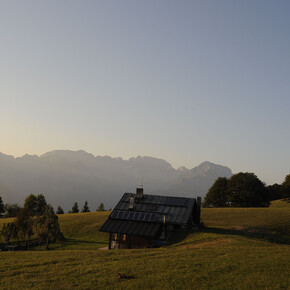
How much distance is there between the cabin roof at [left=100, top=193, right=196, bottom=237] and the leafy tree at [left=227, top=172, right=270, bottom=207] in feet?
166

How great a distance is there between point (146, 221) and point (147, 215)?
4.14 ft

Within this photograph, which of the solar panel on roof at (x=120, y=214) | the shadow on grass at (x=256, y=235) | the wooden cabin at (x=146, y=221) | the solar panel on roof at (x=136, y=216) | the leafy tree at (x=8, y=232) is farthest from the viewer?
the leafy tree at (x=8, y=232)

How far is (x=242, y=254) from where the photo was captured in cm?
2373

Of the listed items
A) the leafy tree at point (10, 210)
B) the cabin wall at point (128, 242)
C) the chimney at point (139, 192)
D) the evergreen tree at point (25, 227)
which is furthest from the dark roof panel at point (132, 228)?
the leafy tree at point (10, 210)

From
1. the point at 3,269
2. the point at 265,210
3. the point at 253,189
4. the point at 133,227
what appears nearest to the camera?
the point at 3,269

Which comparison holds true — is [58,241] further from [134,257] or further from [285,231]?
[285,231]

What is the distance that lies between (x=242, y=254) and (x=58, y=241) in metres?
43.1

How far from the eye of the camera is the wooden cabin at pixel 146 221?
1750 inches

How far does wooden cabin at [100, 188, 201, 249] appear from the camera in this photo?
1750 inches

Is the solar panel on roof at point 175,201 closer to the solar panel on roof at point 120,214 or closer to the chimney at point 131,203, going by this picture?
the chimney at point 131,203

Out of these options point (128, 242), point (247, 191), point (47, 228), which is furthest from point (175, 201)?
point (247, 191)

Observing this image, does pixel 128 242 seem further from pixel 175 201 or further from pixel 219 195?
pixel 219 195

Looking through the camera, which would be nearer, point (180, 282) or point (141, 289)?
point (141, 289)

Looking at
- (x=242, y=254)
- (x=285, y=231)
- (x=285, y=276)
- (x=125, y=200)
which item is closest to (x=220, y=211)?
(x=285, y=231)
